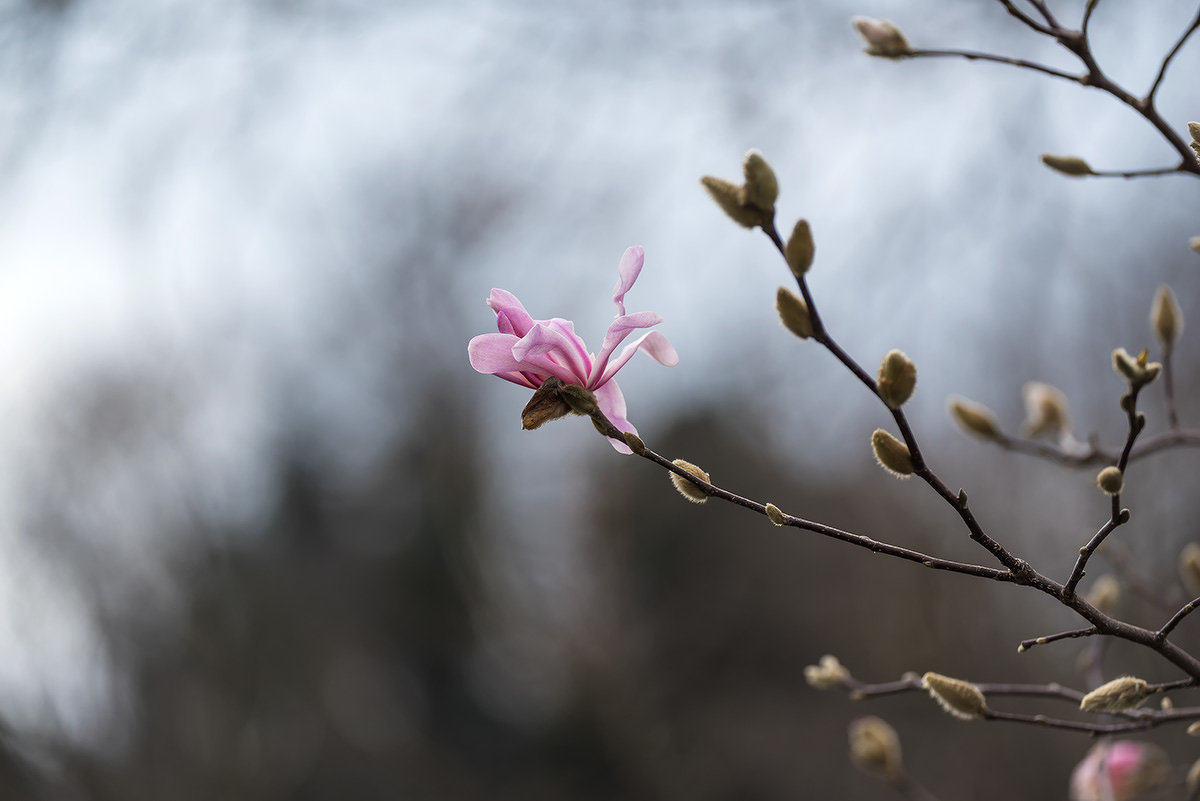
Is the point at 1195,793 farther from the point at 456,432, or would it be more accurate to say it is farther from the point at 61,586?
the point at 456,432

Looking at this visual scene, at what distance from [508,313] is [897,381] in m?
0.36

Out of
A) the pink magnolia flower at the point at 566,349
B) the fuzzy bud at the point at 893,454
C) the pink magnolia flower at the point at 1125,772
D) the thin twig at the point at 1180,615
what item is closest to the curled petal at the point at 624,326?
the pink magnolia flower at the point at 566,349

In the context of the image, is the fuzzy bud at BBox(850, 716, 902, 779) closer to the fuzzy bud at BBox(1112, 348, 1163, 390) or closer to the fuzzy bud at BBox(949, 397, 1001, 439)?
the fuzzy bud at BBox(949, 397, 1001, 439)

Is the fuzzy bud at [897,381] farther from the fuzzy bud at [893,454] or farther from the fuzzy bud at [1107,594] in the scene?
the fuzzy bud at [1107,594]

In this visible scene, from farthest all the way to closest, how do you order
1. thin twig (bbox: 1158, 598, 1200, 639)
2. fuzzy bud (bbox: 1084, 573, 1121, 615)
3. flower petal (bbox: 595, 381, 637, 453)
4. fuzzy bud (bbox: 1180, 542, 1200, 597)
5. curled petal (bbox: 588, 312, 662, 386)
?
fuzzy bud (bbox: 1084, 573, 1121, 615) < fuzzy bud (bbox: 1180, 542, 1200, 597) < flower petal (bbox: 595, 381, 637, 453) < curled petal (bbox: 588, 312, 662, 386) < thin twig (bbox: 1158, 598, 1200, 639)

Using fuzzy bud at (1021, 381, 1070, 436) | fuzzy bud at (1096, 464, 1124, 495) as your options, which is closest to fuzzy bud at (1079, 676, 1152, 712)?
fuzzy bud at (1096, 464, 1124, 495)

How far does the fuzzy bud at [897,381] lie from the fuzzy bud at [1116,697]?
316 mm

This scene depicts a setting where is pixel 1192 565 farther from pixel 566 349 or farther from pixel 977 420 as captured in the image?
pixel 566 349

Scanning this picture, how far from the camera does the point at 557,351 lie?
30.2 inches

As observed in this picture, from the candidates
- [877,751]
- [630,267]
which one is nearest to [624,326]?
[630,267]

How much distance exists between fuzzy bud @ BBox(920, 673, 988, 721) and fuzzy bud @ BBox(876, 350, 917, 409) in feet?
1.02

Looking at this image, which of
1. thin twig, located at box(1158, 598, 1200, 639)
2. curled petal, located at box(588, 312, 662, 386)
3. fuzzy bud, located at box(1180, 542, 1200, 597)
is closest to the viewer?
thin twig, located at box(1158, 598, 1200, 639)

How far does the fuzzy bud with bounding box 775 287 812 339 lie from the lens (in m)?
0.69

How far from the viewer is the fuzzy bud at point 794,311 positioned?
2.25ft
